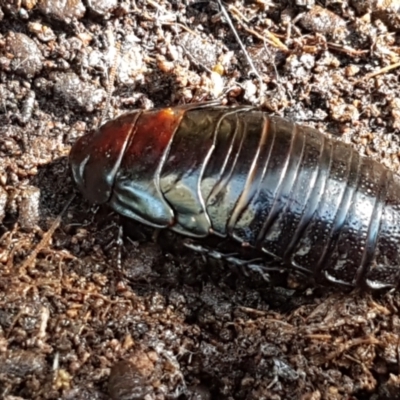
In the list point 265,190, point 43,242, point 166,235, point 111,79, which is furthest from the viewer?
point 111,79

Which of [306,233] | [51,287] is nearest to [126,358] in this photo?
[51,287]

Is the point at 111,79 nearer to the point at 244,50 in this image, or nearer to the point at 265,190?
the point at 244,50

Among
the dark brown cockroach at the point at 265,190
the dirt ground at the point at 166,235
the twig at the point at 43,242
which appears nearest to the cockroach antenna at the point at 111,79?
the dirt ground at the point at 166,235

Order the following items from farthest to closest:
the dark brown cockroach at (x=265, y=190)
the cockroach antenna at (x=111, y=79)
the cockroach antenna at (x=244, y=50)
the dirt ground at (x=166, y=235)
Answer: the cockroach antenna at (x=244, y=50) → the cockroach antenna at (x=111, y=79) → the dark brown cockroach at (x=265, y=190) → the dirt ground at (x=166, y=235)

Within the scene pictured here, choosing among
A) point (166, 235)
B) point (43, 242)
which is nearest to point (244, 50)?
point (166, 235)

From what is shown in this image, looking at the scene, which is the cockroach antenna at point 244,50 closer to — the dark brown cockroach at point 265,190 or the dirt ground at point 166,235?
the dirt ground at point 166,235

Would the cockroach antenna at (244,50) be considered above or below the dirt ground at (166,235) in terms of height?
above

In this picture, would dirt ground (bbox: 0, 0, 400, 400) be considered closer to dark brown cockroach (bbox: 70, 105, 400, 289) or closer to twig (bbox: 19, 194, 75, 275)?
twig (bbox: 19, 194, 75, 275)
